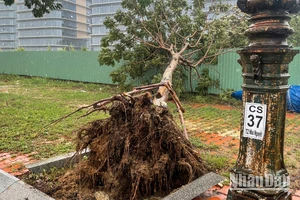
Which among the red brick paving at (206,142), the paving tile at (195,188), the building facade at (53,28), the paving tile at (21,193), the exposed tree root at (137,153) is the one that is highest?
the building facade at (53,28)

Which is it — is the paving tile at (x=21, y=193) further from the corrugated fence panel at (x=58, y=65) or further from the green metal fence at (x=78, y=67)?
the corrugated fence panel at (x=58, y=65)

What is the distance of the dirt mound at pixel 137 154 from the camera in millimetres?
2688

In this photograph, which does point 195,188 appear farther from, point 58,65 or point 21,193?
point 58,65

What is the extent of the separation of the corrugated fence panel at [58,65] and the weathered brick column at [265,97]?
1210 centimetres

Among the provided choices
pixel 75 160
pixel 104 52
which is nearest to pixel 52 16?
pixel 104 52

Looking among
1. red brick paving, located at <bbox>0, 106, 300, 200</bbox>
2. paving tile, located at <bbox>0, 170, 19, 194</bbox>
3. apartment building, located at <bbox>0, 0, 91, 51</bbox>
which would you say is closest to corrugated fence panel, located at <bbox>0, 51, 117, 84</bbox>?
red brick paving, located at <bbox>0, 106, 300, 200</bbox>

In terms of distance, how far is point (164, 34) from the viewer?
367 inches

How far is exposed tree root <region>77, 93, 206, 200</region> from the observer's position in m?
2.69

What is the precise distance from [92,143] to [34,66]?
16488 mm

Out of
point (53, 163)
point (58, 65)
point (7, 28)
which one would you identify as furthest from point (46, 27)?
point (53, 163)

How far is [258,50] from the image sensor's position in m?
1.83

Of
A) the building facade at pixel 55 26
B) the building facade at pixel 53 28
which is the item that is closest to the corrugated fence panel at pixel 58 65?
the building facade at pixel 55 26

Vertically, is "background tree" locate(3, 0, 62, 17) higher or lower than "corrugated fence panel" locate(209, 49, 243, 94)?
higher

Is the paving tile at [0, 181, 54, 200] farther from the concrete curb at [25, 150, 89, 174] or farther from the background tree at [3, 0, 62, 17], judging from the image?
the background tree at [3, 0, 62, 17]
